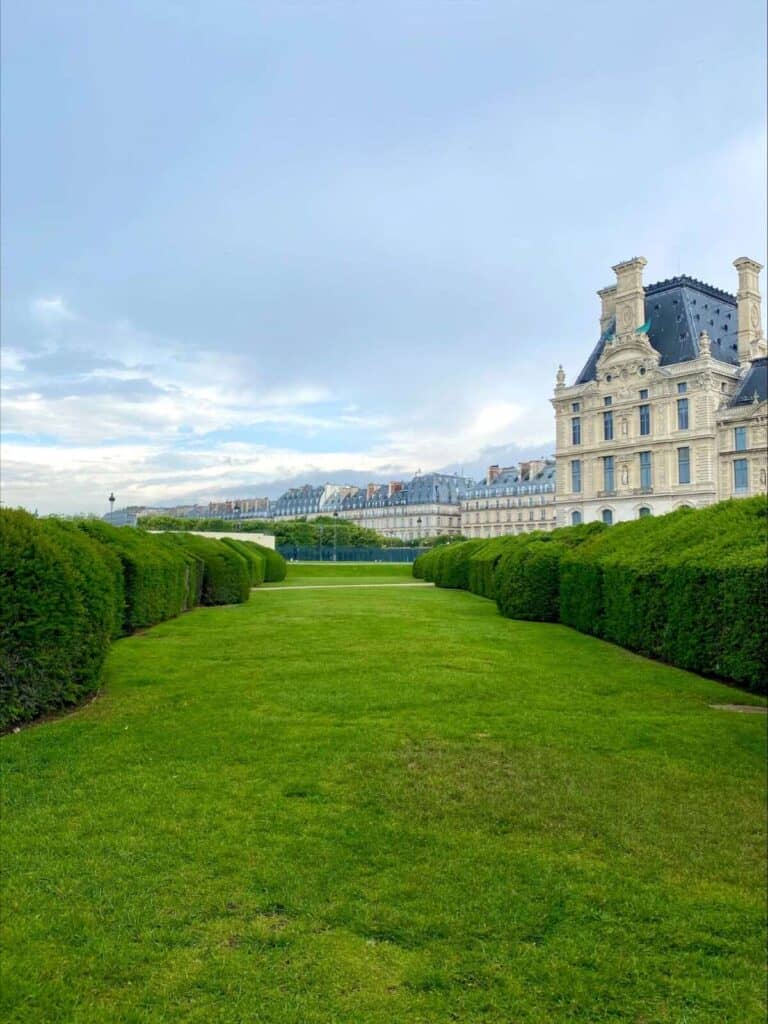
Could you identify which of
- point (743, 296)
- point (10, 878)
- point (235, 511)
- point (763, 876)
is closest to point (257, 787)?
point (10, 878)

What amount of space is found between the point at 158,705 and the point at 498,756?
122 inches

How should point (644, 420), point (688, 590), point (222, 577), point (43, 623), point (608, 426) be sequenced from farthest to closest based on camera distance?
1. point (608, 426)
2. point (644, 420)
3. point (222, 577)
4. point (688, 590)
5. point (43, 623)

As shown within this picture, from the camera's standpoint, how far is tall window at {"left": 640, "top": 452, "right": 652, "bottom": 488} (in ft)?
192

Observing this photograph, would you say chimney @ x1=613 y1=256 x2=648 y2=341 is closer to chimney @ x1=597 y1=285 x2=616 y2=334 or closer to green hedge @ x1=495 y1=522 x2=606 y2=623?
chimney @ x1=597 y1=285 x2=616 y2=334

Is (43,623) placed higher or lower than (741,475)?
lower

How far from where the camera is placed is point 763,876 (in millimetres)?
4082

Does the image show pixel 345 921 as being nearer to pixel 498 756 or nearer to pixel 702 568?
pixel 498 756

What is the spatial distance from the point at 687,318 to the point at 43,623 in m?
59.0

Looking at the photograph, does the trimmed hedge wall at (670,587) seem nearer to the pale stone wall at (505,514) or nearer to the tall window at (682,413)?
the tall window at (682,413)

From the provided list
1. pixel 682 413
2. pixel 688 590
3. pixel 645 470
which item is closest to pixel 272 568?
pixel 688 590

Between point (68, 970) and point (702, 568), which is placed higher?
point (702, 568)

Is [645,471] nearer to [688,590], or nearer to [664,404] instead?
[664,404]

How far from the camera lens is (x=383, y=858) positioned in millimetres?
4023

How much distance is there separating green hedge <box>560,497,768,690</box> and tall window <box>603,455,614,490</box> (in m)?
50.1
